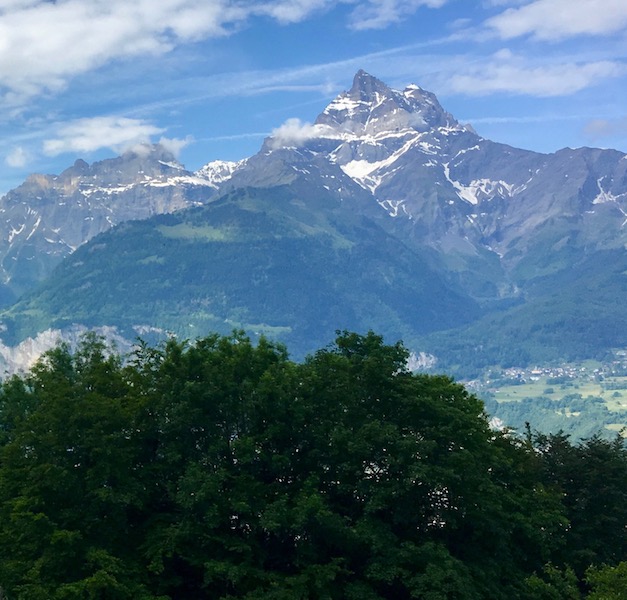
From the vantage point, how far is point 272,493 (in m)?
54.4

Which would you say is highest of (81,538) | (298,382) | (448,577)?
(298,382)

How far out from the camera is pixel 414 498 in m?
54.2

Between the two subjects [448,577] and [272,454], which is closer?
Answer: [448,577]

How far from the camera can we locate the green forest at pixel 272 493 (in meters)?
50.6

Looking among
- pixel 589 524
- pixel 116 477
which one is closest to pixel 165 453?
pixel 116 477

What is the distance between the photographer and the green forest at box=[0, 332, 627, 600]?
50562 mm

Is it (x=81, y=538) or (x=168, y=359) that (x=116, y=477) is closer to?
(x=81, y=538)

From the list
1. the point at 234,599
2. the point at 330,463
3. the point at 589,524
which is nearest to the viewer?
the point at 234,599

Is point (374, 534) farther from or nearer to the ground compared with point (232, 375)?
nearer to the ground

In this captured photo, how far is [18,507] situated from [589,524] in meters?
36.4

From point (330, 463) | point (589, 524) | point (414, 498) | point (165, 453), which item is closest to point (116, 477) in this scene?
point (165, 453)

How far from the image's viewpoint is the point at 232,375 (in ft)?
192

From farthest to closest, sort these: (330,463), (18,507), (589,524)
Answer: (589,524)
(330,463)
(18,507)

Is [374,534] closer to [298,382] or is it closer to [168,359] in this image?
[298,382]
